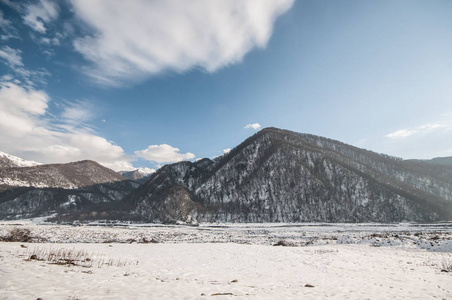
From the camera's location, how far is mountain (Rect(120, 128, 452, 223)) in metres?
131

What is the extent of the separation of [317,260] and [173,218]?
12610 cm

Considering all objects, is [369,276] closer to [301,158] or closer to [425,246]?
[425,246]

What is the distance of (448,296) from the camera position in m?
12.0

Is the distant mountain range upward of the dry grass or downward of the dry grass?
upward

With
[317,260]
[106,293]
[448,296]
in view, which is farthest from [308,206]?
[106,293]

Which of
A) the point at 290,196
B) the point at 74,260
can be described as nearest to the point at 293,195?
the point at 290,196

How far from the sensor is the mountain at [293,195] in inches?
5167

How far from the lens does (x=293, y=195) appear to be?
14575 centimetres

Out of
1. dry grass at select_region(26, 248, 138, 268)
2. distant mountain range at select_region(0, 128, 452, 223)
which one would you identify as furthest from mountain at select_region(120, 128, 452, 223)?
dry grass at select_region(26, 248, 138, 268)

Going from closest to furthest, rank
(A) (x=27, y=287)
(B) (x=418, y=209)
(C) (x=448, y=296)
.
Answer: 1. (A) (x=27, y=287)
2. (C) (x=448, y=296)
3. (B) (x=418, y=209)

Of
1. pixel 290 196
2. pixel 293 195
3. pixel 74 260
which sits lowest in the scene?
pixel 74 260

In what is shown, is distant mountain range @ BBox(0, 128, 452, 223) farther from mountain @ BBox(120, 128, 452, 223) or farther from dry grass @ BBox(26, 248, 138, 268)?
dry grass @ BBox(26, 248, 138, 268)

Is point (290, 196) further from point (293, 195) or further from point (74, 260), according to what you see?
point (74, 260)

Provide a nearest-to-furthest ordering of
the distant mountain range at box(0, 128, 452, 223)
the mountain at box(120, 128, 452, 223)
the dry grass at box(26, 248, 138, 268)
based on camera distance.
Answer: the dry grass at box(26, 248, 138, 268) < the mountain at box(120, 128, 452, 223) < the distant mountain range at box(0, 128, 452, 223)
